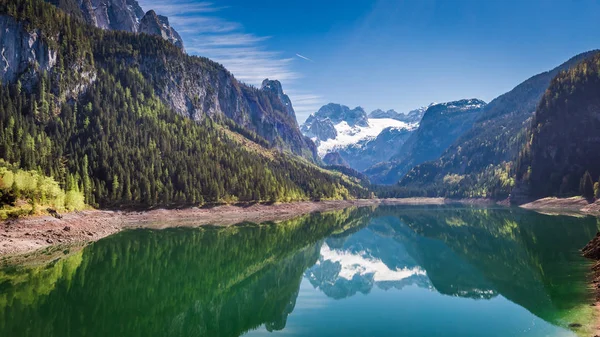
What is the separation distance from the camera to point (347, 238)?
104 meters

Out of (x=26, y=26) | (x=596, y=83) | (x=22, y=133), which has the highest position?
(x=26, y=26)

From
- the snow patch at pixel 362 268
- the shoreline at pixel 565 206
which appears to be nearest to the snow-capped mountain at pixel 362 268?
the snow patch at pixel 362 268

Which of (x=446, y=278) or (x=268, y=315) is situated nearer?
(x=268, y=315)

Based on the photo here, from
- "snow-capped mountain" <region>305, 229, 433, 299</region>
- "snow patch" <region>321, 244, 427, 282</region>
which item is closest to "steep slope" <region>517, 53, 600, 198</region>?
"snow-capped mountain" <region>305, 229, 433, 299</region>

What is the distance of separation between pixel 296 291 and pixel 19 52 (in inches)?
6541

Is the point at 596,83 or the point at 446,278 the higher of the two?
the point at 596,83

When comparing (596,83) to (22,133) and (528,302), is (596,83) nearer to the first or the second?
(528,302)

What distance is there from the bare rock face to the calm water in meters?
114

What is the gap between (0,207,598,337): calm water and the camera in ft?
97.3

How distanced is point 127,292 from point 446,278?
36.2 meters

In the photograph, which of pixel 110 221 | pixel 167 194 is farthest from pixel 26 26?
pixel 110 221

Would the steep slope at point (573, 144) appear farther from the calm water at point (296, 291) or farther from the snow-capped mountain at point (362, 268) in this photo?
the snow-capped mountain at point (362, 268)

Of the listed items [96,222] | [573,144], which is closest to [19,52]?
[96,222]

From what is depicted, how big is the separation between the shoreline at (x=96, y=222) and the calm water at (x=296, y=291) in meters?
7.80
